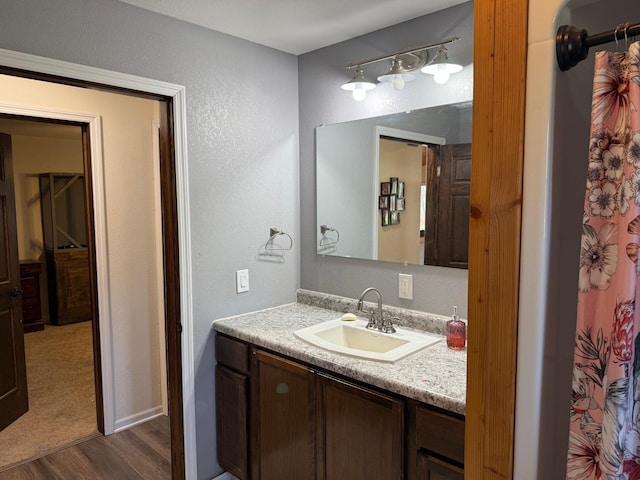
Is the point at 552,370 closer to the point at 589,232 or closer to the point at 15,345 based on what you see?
the point at 589,232

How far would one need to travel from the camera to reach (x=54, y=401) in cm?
337

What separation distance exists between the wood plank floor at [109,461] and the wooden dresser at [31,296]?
3.07 m

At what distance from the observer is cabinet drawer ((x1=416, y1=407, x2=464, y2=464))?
1384mm

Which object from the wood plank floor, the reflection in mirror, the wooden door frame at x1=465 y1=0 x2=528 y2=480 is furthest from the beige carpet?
the wooden door frame at x1=465 y1=0 x2=528 y2=480

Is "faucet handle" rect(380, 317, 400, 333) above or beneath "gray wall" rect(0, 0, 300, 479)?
beneath

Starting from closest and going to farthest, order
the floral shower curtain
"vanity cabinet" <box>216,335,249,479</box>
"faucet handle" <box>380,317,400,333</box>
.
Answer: the floral shower curtain
"faucet handle" <box>380,317,400,333</box>
"vanity cabinet" <box>216,335,249,479</box>

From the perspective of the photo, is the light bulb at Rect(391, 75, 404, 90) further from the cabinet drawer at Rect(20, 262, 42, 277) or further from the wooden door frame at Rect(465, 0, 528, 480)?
the cabinet drawer at Rect(20, 262, 42, 277)

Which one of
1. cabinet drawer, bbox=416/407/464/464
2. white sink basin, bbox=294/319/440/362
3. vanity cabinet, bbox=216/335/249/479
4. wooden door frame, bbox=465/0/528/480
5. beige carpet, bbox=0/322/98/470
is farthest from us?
beige carpet, bbox=0/322/98/470

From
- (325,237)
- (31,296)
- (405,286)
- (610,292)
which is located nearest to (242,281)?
(325,237)

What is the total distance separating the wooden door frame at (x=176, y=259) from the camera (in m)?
2.11

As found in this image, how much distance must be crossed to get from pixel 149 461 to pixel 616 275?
2668 millimetres

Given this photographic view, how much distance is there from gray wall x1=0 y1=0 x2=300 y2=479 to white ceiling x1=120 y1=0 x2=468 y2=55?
0.09m

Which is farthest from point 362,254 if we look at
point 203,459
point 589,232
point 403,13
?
point 589,232

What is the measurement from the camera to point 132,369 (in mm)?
3023
